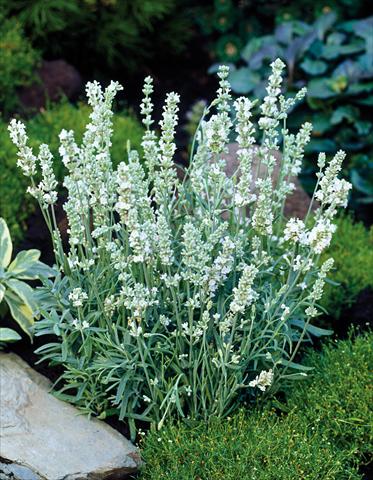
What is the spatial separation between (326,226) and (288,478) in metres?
0.92

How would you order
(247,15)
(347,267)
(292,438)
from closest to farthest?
(292,438) → (347,267) → (247,15)

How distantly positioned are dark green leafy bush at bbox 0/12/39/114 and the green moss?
2.52 meters

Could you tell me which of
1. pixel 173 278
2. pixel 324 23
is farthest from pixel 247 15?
pixel 173 278

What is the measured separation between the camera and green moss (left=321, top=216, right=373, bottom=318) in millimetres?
4242

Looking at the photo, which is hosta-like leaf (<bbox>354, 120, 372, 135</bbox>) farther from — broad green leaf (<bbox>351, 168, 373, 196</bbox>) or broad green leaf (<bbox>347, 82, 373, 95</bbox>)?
broad green leaf (<bbox>351, 168, 373, 196</bbox>)

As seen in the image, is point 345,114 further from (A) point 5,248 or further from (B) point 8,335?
(B) point 8,335

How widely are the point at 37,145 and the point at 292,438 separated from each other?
2.53 m

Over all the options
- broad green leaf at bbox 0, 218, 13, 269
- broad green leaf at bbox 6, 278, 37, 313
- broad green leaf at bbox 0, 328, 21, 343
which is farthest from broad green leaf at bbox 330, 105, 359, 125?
broad green leaf at bbox 0, 328, 21, 343

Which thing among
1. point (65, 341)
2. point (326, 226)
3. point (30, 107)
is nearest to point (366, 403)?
point (326, 226)

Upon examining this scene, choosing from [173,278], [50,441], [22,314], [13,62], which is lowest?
[50,441]

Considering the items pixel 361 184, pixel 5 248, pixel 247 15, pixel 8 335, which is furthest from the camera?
pixel 247 15

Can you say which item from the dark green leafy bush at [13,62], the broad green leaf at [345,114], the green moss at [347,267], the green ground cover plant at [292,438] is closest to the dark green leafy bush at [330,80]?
the broad green leaf at [345,114]

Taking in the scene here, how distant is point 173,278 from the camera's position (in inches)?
121

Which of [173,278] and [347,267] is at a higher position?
[173,278]
